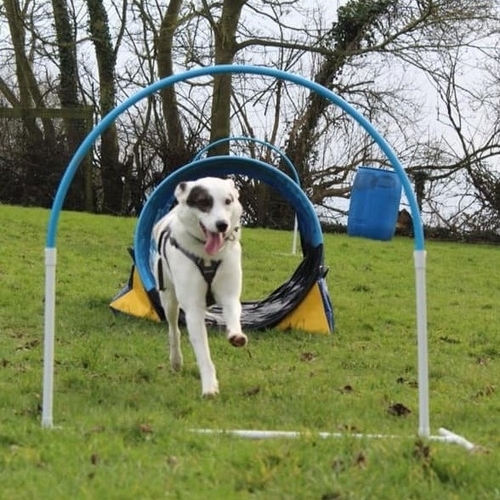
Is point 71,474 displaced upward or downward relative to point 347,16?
downward

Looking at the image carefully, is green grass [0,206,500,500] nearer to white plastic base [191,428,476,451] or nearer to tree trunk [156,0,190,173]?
white plastic base [191,428,476,451]

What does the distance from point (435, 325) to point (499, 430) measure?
158 inches

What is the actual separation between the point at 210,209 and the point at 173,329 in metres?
1.24

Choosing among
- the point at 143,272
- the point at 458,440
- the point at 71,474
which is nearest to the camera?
the point at 71,474

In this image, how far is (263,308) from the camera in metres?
8.82

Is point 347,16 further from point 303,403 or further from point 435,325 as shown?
point 303,403

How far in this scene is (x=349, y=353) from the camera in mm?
7188

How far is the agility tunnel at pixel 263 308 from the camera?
8039 mm

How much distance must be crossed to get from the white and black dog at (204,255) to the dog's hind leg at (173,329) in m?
0.49

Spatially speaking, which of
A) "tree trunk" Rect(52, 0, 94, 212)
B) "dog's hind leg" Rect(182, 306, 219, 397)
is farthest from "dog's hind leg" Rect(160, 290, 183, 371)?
"tree trunk" Rect(52, 0, 94, 212)

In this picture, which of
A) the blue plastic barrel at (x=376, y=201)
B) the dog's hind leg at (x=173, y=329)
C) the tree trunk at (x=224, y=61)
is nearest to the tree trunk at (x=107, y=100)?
the tree trunk at (x=224, y=61)

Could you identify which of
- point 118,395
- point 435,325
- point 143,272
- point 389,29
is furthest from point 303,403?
point 389,29

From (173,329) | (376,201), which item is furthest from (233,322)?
(376,201)

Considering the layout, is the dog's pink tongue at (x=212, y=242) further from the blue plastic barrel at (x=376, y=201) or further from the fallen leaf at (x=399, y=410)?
the blue plastic barrel at (x=376, y=201)
